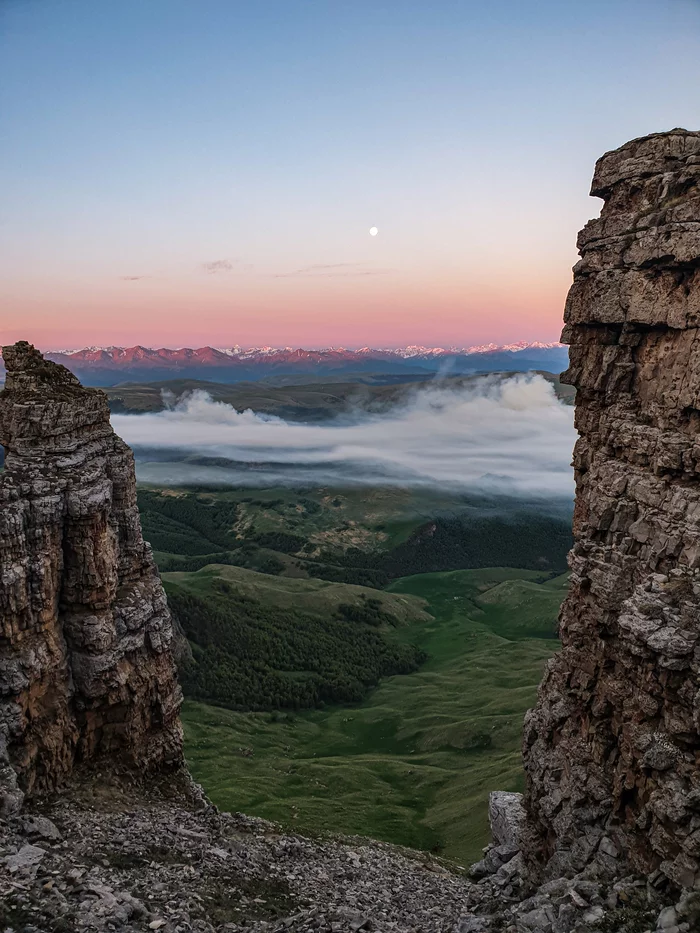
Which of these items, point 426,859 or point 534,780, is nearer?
point 534,780

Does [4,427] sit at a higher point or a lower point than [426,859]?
A: higher

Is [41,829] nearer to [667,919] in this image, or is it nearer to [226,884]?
[226,884]

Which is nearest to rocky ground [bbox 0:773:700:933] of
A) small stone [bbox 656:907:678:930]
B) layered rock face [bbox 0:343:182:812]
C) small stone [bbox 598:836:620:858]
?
small stone [bbox 656:907:678:930]

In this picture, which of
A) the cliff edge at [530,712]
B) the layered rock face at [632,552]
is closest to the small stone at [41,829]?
the cliff edge at [530,712]

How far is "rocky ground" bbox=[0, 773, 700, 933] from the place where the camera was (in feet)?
104

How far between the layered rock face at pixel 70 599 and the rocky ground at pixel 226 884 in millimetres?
3950

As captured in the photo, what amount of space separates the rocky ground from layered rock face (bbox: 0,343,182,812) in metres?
3.95

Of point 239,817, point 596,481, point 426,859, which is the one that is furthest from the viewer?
point 426,859

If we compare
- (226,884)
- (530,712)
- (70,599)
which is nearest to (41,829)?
(226,884)

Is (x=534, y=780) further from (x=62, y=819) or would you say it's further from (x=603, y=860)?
(x=62, y=819)

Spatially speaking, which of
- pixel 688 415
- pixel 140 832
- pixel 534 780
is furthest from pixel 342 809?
pixel 688 415

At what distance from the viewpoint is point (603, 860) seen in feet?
111

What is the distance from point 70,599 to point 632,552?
44.0 m

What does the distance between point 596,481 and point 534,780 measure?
18.8 m
